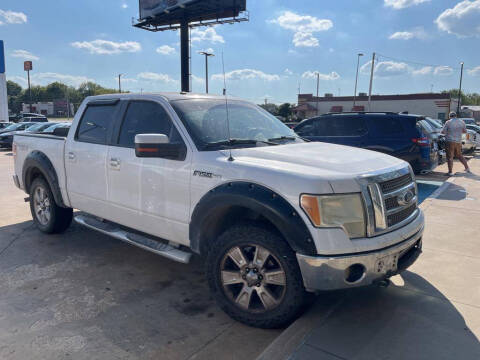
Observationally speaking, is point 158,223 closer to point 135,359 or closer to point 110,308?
point 110,308

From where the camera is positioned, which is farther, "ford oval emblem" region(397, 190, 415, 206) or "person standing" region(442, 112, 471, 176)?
"person standing" region(442, 112, 471, 176)

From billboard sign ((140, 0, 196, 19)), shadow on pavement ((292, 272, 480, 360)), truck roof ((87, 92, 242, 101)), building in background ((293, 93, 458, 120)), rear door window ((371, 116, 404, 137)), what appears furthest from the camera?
building in background ((293, 93, 458, 120))

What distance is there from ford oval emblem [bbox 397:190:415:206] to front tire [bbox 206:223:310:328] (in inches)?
40.6

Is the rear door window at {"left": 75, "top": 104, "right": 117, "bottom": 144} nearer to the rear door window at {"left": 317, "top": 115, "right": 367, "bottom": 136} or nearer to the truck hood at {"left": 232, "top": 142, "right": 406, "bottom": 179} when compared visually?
the truck hood at {"left": 232, "top": 142, "right": 406, "bottom": 179}

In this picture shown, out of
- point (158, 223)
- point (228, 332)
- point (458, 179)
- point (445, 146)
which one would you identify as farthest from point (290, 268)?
point (445, 146)

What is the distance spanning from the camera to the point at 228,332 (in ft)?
10.9

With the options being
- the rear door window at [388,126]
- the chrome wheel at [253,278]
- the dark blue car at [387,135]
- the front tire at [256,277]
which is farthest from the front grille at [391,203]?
the rear door window at [388,126]

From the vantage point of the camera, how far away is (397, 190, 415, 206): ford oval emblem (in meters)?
3.32

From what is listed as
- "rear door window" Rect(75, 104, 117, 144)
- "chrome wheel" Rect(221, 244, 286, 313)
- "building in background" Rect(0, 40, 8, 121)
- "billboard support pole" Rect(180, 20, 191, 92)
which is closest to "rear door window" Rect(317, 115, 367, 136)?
"rear door window" Rect(75, 104, 117, 144)

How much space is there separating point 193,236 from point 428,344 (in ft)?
6.52

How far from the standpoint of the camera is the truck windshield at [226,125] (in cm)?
378

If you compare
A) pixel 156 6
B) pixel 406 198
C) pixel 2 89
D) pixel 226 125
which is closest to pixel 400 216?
pixel 406 198

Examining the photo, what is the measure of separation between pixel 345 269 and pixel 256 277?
706 mm

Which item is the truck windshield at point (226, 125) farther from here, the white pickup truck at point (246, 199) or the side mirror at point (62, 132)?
the side mirror at point (62, 132)
